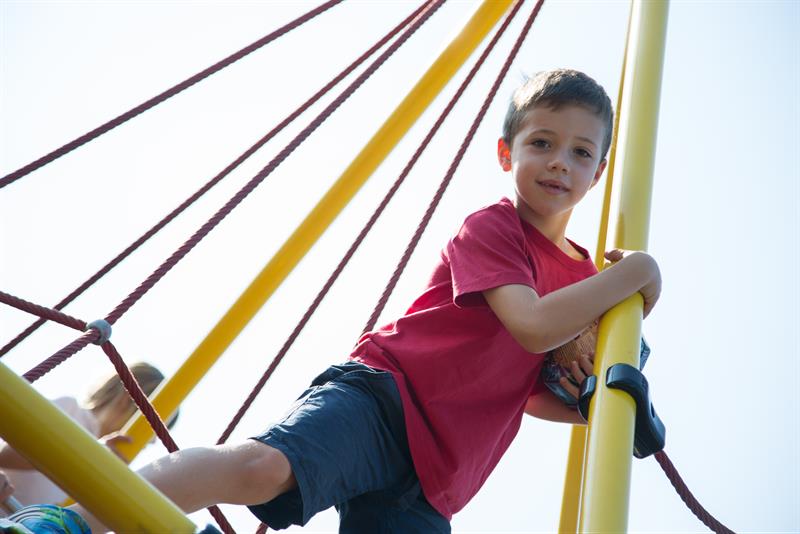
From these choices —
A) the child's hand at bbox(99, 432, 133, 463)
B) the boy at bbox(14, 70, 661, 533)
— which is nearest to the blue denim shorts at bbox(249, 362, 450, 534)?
the boy at bbox(14, 70, 661, 533)

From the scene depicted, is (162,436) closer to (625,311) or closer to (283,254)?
(283,254)

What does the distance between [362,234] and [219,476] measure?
163 cm

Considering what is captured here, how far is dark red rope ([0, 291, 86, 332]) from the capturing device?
2293 millimetres

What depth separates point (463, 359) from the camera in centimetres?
203

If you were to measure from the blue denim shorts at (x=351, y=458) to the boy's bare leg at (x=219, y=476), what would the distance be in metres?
0.03

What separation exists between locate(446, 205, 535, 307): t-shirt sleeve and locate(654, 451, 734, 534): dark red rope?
0.65m

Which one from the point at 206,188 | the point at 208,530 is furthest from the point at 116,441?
the point at 208,530

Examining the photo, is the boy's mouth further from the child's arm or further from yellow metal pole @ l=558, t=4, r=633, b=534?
the child's arm

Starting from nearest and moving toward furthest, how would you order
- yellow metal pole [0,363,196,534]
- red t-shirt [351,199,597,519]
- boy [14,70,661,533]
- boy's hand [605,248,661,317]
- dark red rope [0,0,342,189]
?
yellow metal pole [0,363,196,534]
boy [14,70,661,533]
boy's hand [605,248,661,317]
red t-shirt [351,199,597,519]
dark red rope [0,0,342,189]

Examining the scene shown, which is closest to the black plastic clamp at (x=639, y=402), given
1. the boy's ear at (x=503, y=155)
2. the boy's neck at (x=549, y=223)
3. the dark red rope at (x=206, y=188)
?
the boy's neck at (x=549, y=223)

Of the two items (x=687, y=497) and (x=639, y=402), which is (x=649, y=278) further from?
(x=687, y=497)

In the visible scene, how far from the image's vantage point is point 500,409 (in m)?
2.09

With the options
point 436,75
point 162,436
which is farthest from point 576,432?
point 436,75

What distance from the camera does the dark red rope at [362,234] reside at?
2793 mm
